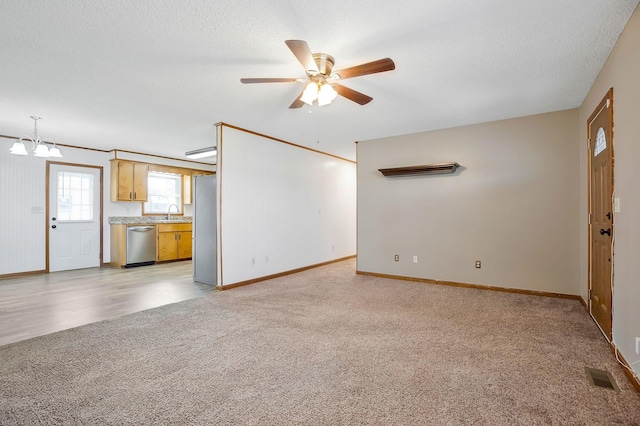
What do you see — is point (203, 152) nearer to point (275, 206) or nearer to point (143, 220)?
point (275, 206)

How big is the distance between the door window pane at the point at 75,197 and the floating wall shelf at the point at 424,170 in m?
6.16

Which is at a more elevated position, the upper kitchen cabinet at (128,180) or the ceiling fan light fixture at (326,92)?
the ceiling fan light fixture at (326,92)

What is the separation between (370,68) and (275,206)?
3648 millimetres

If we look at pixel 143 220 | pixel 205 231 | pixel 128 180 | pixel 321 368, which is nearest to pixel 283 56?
pixel 321 368

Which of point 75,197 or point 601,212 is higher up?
point 75,197

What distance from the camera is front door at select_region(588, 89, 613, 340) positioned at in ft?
8.95

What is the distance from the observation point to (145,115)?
14.4 ft

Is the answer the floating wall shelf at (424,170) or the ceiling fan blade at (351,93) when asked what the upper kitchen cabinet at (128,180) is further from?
the ceiling fan blade at (351,93)

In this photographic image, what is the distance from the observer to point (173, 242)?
24.7 feet

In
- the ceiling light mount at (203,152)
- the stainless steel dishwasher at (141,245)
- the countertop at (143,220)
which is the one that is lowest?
the stainless steel dishwasher at (141,245)

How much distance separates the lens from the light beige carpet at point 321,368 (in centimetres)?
180

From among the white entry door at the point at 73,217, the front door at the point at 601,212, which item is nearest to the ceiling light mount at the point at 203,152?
the white entry door at the point at 73,217

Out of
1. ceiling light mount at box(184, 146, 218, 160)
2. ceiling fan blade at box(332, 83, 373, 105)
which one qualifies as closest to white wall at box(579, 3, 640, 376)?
ceiling fan blade at box(332, 83, 373, 105)

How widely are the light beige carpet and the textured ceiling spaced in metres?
2.52
